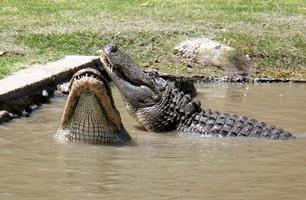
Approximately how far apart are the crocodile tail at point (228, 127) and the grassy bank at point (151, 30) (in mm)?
3268

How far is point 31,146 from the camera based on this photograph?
7.85 m

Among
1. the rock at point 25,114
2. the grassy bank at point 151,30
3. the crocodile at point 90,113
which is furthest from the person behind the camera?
the grassy bank at point 151,30

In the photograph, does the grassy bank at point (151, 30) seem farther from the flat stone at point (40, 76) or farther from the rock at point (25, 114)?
the rock at point (25, 114)

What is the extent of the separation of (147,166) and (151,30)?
9938 millimetres

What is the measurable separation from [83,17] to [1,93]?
938cm

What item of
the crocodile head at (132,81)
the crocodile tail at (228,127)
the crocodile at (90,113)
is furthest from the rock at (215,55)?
the crocodile at (90,113)

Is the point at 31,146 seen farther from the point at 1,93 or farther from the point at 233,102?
the point at 233,102

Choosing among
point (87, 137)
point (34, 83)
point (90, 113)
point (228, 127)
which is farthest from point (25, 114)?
point (228, 127)

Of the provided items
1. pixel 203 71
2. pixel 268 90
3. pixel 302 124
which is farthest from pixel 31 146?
pixel 203 71

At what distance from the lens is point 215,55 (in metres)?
15.2

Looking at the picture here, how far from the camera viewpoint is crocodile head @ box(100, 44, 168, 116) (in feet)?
31.8

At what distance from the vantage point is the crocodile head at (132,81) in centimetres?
968

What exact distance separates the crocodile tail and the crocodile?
1383mm

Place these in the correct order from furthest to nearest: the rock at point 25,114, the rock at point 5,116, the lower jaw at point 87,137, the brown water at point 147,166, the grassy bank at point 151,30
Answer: the grassy bank at point 151,30, the rock at point 25,114, the rock at point 5,116, the lower jaw at point 87,137, the brown water at point 147,166
